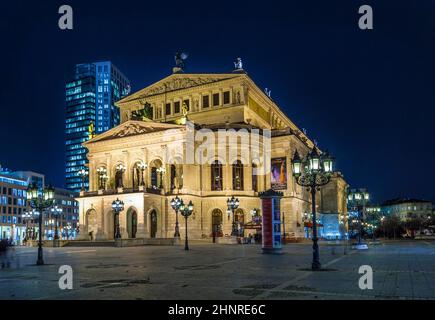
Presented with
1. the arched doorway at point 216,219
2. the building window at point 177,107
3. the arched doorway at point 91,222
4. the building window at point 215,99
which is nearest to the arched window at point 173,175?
the arched doorway at point 216,219

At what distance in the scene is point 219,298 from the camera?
12391 millimetres

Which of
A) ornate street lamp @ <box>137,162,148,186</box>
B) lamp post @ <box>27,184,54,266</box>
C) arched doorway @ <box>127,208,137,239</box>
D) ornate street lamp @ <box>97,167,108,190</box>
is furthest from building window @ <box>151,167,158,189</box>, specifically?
lamp post @ <box>27,184,54,266</box>

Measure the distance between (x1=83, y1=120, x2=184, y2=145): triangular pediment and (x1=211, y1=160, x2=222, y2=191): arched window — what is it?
8.76 metres

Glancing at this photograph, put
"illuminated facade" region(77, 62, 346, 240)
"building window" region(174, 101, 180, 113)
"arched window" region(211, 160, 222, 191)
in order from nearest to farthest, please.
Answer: "illuminated facade" region(77, 62, 346, 240)
"arched window" region(211, 160, 222, 191)
"building window" region(174, 101, 180, 113)

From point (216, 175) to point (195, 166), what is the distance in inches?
151

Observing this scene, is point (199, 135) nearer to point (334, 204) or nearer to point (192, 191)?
point (192, 191)

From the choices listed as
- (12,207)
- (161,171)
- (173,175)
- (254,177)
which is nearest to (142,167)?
(161,171)

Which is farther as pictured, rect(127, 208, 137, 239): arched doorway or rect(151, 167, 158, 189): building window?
rect(151, 167, 158, 189): building window

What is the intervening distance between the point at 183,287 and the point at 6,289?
520 centimetres

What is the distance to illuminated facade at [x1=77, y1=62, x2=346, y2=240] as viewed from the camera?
72.3 metres

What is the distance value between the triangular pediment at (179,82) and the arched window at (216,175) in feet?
48.5

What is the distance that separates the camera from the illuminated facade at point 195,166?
237 ft

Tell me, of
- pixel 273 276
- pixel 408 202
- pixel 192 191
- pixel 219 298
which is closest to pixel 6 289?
pixel 219 298

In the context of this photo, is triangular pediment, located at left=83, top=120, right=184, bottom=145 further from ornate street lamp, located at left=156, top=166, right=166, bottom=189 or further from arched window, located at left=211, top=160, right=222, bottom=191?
arched window, located at left=211, top=160, right=222, bottom=191
